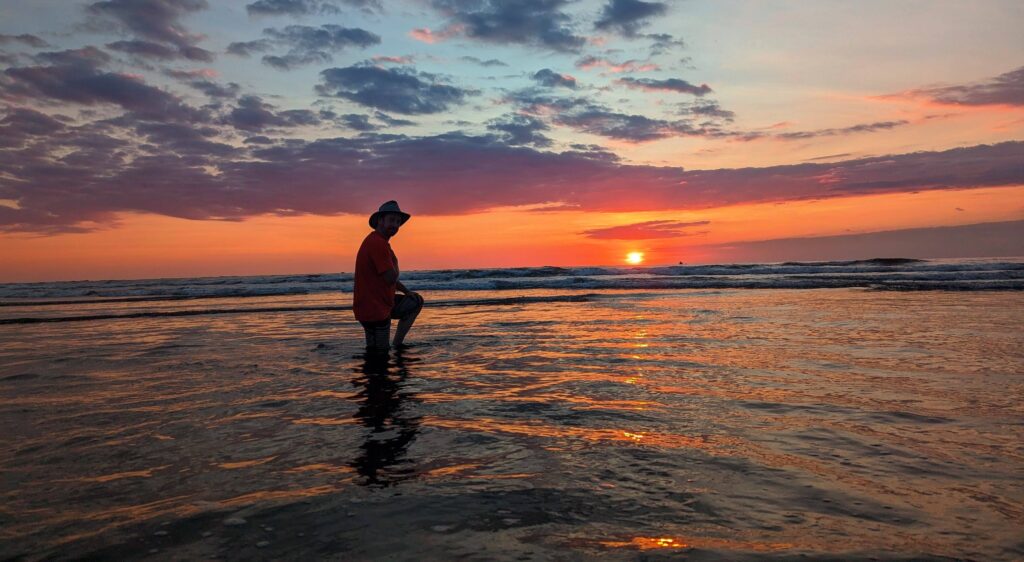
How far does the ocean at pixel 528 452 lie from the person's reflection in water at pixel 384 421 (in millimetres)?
30

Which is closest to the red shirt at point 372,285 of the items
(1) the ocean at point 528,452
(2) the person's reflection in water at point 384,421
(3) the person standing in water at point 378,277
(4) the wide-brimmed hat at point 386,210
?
(3) the person standing in water at point 378,277

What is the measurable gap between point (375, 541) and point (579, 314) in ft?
47.1

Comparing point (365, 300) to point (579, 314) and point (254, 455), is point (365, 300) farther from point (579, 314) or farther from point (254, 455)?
point (579, 314)

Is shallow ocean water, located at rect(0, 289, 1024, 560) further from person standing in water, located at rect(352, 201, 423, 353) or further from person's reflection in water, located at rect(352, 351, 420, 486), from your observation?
person standing in water, located at rect(352, 201, 423, 353)

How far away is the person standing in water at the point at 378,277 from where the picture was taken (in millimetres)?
9516

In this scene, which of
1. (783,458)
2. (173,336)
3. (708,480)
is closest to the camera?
(708,480)

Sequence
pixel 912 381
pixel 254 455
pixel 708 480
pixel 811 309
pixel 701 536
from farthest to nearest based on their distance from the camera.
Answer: pixel 811 309 < pixel 912 381 < pixel 254 455 < pixel 708 480 < pixel 701 536

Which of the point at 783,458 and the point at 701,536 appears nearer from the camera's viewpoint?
the point at 701,536

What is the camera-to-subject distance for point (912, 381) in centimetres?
698

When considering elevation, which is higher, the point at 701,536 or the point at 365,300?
the point at 365,300

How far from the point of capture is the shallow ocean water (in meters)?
3.13

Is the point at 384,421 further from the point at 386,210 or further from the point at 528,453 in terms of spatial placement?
the point at 386,210

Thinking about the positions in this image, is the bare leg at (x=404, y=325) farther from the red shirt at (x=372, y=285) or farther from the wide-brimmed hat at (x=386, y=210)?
the wide-brimmed hat at (x=386, y=210)

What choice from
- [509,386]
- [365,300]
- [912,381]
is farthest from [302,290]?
[912,381]
